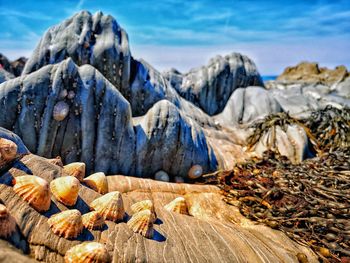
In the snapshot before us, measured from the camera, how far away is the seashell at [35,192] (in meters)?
2.40

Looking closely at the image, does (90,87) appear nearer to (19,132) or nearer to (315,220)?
(19,132)

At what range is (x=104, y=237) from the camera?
8.32ft

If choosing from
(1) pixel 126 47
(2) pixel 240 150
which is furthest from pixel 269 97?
(1) pixel 126 47

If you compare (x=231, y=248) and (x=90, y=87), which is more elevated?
(x=90, y=87)

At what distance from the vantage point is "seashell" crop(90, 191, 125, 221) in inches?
110

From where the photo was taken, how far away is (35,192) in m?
2.40

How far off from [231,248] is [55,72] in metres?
4.12

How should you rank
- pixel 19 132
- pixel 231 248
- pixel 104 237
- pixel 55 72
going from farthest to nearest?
pixel 55 72, pixel 19 132, pixel 231 248, pixel 104 237

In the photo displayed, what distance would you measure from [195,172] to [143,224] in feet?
12.4

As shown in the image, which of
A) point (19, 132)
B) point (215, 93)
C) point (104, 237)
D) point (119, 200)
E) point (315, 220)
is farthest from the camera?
point (215, 93)

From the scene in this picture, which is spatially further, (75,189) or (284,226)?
(284,226)

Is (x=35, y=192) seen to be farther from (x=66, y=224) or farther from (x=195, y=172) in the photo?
(x=195, y=172)

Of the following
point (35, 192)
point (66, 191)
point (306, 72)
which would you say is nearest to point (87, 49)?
point (66, 191)

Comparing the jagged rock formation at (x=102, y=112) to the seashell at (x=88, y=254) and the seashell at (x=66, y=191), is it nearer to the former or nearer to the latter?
the seashell at (x=66, y=191)
